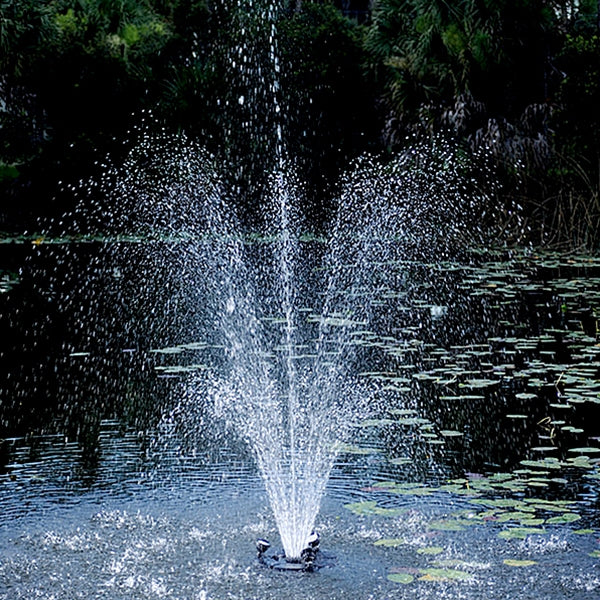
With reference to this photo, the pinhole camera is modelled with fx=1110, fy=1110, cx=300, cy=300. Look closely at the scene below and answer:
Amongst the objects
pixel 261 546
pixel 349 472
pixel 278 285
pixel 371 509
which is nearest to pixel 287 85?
pixel 278 285

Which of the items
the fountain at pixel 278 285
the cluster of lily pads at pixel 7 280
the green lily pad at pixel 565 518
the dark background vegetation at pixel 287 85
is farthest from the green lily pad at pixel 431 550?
the dark background vegetation at pixel 287 85

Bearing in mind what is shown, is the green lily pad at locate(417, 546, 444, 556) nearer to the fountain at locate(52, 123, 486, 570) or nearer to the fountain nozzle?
the fountain at locate(52, 123, 486, 570)

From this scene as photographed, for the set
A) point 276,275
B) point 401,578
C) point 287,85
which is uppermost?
point 287,85

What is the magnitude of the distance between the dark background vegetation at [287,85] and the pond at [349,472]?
9352mm

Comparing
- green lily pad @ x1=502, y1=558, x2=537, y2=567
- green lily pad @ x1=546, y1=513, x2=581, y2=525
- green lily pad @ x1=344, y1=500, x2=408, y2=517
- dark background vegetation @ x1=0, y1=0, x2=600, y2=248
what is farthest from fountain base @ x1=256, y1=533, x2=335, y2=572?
dark background vegetation @ x1=0, y1=0, x2=600, y2=248

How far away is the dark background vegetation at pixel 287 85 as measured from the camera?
19469 mm

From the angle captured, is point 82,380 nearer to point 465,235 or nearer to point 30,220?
point 465,235

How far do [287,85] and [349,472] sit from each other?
18818 mm

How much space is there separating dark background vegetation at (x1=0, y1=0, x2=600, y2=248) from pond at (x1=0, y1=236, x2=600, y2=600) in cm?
935

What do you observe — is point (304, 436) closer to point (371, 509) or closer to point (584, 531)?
point (371, 509)

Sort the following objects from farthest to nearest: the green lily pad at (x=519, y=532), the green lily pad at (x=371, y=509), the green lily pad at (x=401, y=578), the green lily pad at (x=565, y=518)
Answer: the green lily pad at (x=371, y=509), the green lily pad at (x=565, y=518), the green lily pad at (x=519, y=532), the green lily pad at (x=401, y=578)

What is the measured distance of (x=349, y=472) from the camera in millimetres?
5652

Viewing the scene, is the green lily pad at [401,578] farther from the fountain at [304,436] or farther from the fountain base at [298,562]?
the fountain base at [298,562]

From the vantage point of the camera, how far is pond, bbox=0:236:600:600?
4184 mm
